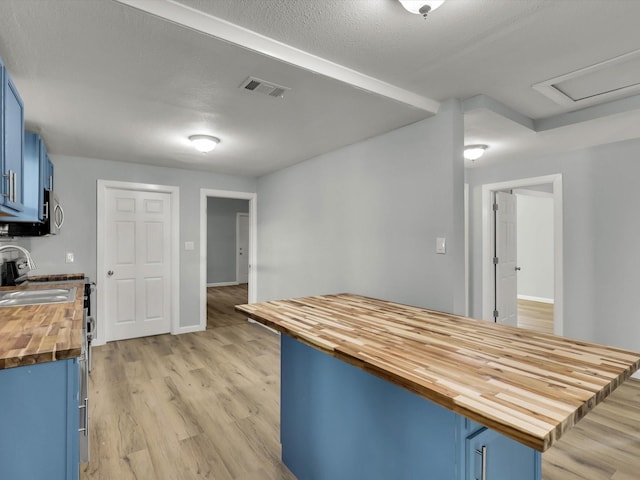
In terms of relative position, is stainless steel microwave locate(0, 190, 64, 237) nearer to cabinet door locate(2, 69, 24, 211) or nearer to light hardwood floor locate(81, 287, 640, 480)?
cabinet door locate(2, 69, 24, 211)

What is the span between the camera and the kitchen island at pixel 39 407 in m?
1.29

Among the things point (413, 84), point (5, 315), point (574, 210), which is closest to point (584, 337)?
point (574, 210)

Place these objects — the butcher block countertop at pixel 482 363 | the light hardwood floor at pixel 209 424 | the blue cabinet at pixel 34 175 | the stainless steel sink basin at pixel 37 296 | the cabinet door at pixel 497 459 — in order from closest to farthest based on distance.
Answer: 1. the butcher block countertop at pixel 482 363
2. the cabinet door at pixel 497 459
3. the light hardwood floor at pixel 209 424
4. the stainless steel sink basin at pixel 37 296
5. the blue cabinet at pixel 34 175

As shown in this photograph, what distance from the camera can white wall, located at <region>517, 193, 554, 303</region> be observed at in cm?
700

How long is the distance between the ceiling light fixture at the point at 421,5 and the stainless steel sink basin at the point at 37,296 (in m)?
2.69

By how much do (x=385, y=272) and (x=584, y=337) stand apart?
7.64 feet

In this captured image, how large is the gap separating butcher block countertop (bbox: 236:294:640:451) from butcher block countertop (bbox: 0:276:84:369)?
89 centimetres

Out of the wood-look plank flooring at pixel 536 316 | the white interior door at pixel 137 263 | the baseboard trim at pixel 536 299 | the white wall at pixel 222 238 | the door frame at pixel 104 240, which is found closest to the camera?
the door frame at pixel 104 240

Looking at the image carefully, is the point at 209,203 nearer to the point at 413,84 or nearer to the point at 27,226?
the point at 27,226

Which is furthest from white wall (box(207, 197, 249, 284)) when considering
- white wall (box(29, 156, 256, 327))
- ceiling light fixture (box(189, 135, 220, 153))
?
ceiling light fixture (box(189, 135, 220, 153))

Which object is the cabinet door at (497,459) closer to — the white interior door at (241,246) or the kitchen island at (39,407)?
the kitchen island at (39,407)

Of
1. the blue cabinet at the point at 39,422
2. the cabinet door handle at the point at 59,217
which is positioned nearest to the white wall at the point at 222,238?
the cabinet door handle at the point at 59,217

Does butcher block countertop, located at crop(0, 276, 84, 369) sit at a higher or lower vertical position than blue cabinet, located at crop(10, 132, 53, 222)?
lower

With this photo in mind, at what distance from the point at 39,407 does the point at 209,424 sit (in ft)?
4.33
